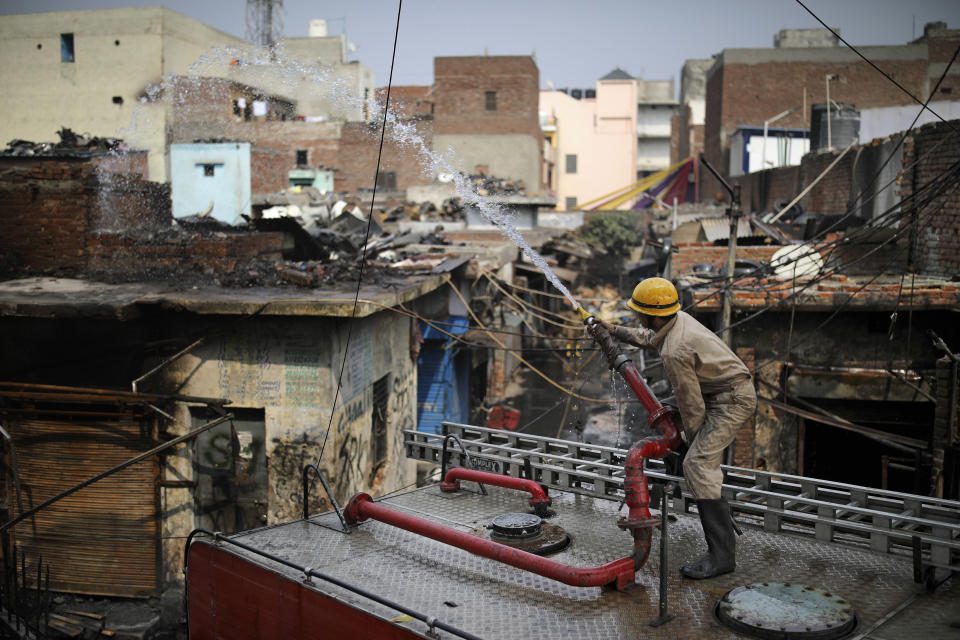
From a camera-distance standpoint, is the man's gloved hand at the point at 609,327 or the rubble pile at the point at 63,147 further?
the rubble pile at the point at 63,147

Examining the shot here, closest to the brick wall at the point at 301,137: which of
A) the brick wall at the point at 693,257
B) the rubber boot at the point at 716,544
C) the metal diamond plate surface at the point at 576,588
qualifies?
the brick wall at the point at 693,257

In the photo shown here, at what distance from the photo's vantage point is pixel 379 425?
39.3 ft

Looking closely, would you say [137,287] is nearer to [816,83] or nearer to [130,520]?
[130,520]

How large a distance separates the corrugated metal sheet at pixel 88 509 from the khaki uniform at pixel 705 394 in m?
7.78

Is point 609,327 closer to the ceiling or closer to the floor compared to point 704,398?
closer to the ceiling

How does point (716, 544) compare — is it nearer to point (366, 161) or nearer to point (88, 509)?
point (88, 509)

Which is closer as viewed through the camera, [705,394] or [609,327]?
[705,394]

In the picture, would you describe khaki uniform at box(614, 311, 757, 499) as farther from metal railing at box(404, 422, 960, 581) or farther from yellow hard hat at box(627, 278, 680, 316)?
metal railing at box(404, 422, 960, 581)

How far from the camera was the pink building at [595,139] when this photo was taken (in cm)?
6353

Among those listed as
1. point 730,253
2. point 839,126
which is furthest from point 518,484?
point 839,126

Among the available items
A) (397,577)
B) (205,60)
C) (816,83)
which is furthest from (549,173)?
(397,577)

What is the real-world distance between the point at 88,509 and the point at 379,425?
14.0ft

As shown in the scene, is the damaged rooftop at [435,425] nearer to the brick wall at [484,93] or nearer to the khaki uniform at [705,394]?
the khaki uniform at [705,394]

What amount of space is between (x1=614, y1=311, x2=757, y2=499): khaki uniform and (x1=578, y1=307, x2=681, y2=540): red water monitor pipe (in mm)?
184
